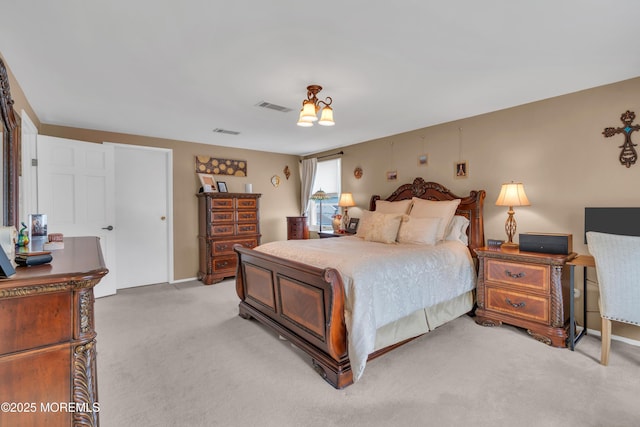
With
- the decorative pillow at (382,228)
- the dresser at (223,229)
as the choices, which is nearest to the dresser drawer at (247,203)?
the dresser at (223,229)

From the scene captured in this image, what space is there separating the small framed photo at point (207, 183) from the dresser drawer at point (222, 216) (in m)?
0.40

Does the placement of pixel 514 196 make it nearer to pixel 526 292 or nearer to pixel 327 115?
pixel 526 292

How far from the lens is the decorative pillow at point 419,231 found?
3.43 meters

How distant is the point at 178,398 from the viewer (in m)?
2.05

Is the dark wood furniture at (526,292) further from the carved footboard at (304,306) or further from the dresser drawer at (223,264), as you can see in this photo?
the dresser drawer at (223,264)

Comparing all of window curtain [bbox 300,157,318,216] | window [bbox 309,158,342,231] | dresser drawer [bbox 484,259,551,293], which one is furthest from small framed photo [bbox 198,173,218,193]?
dresser drawer [bbox 484,259,551,293]

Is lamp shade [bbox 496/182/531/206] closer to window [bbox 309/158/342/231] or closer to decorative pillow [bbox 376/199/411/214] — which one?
decorative pillow [bbox 376/199/411/214]

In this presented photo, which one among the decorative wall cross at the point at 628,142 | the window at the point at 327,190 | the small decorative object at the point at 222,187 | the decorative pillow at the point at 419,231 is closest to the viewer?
the decorative wall cross at the point at 628,142

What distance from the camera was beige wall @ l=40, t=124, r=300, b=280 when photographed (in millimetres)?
4638

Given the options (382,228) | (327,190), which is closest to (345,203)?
(327,190)

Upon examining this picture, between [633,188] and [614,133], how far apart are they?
518 millimetres

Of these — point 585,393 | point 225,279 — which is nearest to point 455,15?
point 585,393

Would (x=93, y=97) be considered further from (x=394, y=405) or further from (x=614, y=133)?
(x=614, y=133)

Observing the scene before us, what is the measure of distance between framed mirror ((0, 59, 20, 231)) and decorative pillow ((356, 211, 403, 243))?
325 cm
